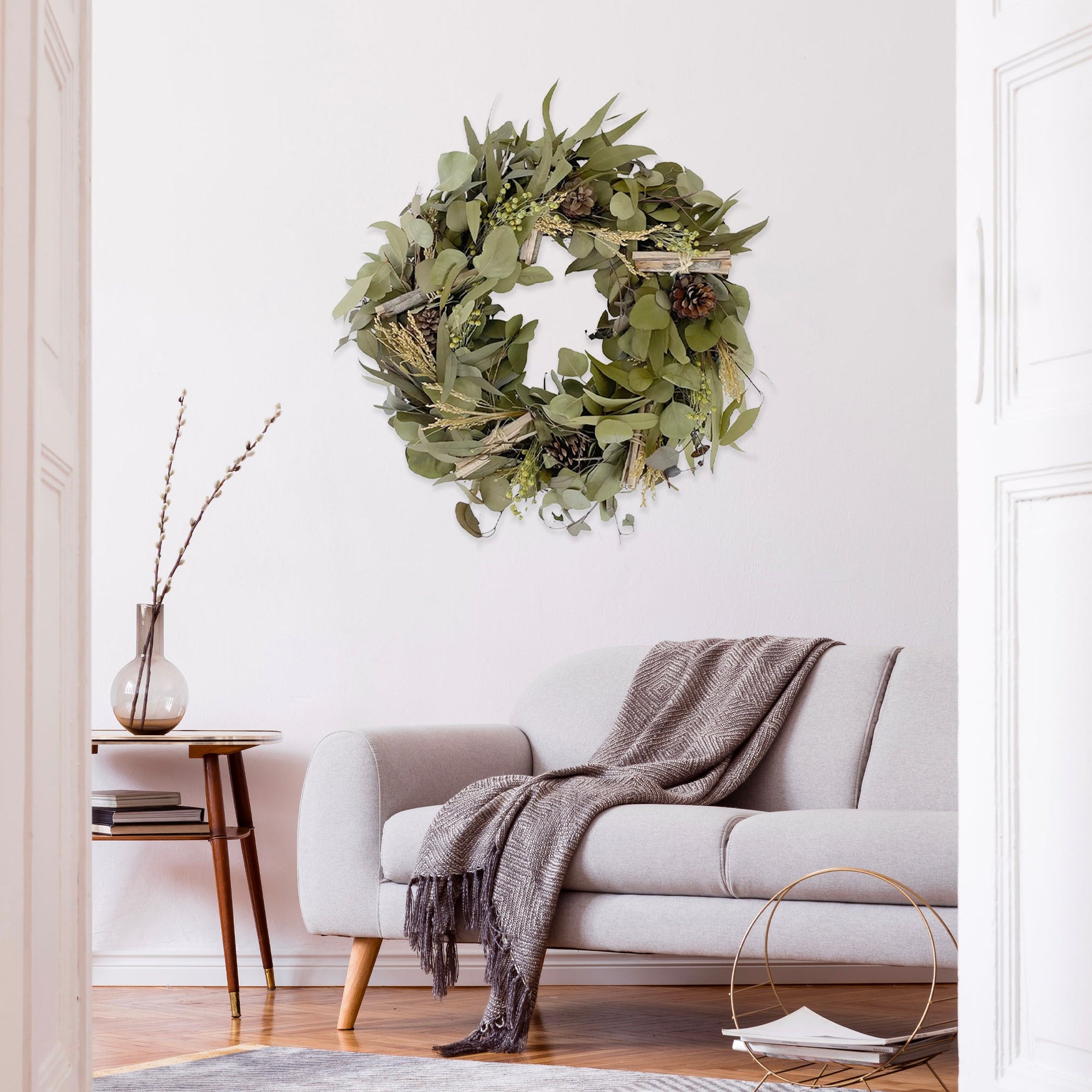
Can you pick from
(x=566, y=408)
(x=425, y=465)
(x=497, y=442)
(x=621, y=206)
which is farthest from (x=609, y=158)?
(x=425, y=465)

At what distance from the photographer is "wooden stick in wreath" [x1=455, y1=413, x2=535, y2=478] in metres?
2.58

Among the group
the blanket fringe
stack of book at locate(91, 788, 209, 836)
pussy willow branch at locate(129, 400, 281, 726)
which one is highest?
pussy willow branch at locate(129, 400, 281, 726)

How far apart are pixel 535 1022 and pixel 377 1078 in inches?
27.7

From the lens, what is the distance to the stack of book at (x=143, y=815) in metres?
3.17

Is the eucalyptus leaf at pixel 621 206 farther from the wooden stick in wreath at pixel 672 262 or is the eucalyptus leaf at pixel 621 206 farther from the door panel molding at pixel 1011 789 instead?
the door panel molding at pixel 1011 789

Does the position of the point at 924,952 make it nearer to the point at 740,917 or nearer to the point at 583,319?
the point at 740,917

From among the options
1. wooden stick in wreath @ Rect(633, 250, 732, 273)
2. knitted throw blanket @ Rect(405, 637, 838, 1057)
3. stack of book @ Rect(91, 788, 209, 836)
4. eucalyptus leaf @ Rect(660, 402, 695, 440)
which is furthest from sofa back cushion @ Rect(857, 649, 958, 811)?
stack of book @ Rect(91, 788, 209, 836)

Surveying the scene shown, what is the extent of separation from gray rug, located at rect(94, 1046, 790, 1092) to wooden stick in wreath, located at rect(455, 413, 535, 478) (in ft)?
3.62

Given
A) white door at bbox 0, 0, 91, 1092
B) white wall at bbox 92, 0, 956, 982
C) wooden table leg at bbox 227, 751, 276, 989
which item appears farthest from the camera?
white wall at bbox 92, 0, 956, 982

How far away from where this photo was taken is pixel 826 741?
303 centimetres

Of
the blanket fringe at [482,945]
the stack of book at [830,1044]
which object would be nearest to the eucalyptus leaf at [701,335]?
the blanket fringe at [482,945]

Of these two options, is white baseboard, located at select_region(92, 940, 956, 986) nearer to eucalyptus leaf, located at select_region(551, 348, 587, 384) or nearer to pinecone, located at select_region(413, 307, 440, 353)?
eucalyptus leaf, located at select_region(551, 348, 587, 384)

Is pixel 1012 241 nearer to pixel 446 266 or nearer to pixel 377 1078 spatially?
pixel 446 266

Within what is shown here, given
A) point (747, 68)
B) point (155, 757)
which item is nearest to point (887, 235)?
point (747, 68)
